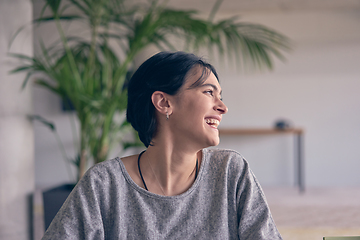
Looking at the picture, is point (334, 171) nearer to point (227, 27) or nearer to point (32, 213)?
point (227, 27)

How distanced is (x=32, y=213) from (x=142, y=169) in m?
1.54

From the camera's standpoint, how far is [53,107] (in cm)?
450

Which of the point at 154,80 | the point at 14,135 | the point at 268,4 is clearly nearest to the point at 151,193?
the point at 154,80

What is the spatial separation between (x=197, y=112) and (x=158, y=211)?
0.28 meters

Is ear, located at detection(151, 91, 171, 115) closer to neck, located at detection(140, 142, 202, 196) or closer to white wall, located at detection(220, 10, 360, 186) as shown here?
neck, located at detection(140, 142, 202, 196)

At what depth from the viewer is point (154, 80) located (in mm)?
905

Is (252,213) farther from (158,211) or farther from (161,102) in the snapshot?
(161,102)

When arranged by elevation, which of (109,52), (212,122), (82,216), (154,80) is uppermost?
(109,52)

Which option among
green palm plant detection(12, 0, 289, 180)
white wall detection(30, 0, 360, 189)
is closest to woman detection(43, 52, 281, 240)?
green palm plant detection(12, 0, 289, 180)

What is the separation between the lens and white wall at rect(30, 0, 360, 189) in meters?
4.42

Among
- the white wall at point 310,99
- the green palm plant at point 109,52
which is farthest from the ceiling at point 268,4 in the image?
the green palm plant at point 109,52

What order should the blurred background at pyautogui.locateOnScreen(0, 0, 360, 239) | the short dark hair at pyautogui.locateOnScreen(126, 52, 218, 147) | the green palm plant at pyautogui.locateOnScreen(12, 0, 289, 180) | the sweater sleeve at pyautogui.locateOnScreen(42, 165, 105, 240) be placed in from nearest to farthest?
1. the sweater sleeve at pyautogui.locateOnScreen(42, 165, 105, 240)
2. the short dark hair at pyautogui.locateOnScreen(126, 52, 218, 147)
3. the green palm plant at pyautogui.locateOnScreen(12, 0, 289, 180)
4. the blurred background at pyautogui.locateOnScreen(0, 0, 360, 239)

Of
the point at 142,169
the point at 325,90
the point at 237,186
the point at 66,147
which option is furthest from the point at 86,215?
the point at 325,90

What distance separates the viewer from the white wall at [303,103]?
442 centimetres
